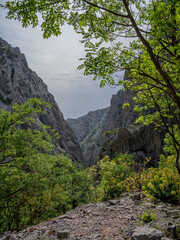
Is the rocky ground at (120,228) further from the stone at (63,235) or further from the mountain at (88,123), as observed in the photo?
the mountain at (88,123)

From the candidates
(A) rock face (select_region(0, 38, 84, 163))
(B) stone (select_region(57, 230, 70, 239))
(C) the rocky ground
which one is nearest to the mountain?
(A) rock face (select_region(0, 38, 84, 163))

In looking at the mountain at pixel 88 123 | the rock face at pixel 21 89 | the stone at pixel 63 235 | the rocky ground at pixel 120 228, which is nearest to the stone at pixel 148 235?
the rocky ground at pixel 120 228

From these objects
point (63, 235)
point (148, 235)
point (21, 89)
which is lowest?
point (63, 235)

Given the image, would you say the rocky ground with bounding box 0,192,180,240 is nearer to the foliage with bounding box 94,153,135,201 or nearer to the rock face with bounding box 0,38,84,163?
the foliage with bounding box 94,153,135,201

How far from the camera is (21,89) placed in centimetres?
6975

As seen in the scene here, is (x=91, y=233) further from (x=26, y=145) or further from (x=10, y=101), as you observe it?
(x=10, y=101)

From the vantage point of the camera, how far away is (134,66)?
4160 mm

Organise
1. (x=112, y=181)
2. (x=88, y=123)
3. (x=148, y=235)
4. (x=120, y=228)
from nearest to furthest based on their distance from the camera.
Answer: (x=148, y=235) → (x=120, y=228) → (x=112, y=181) → (x=88, y=123)


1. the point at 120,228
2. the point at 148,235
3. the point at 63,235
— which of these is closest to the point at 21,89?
the point at 63,235

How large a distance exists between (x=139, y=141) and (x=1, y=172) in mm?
40201

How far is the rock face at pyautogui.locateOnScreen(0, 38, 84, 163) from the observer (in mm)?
64312

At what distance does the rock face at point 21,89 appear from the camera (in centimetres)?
6431

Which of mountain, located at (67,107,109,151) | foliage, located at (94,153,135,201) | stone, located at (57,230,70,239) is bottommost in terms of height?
foliage, located at (94,153,135,201)

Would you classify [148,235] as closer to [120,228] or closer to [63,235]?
[120,228]
